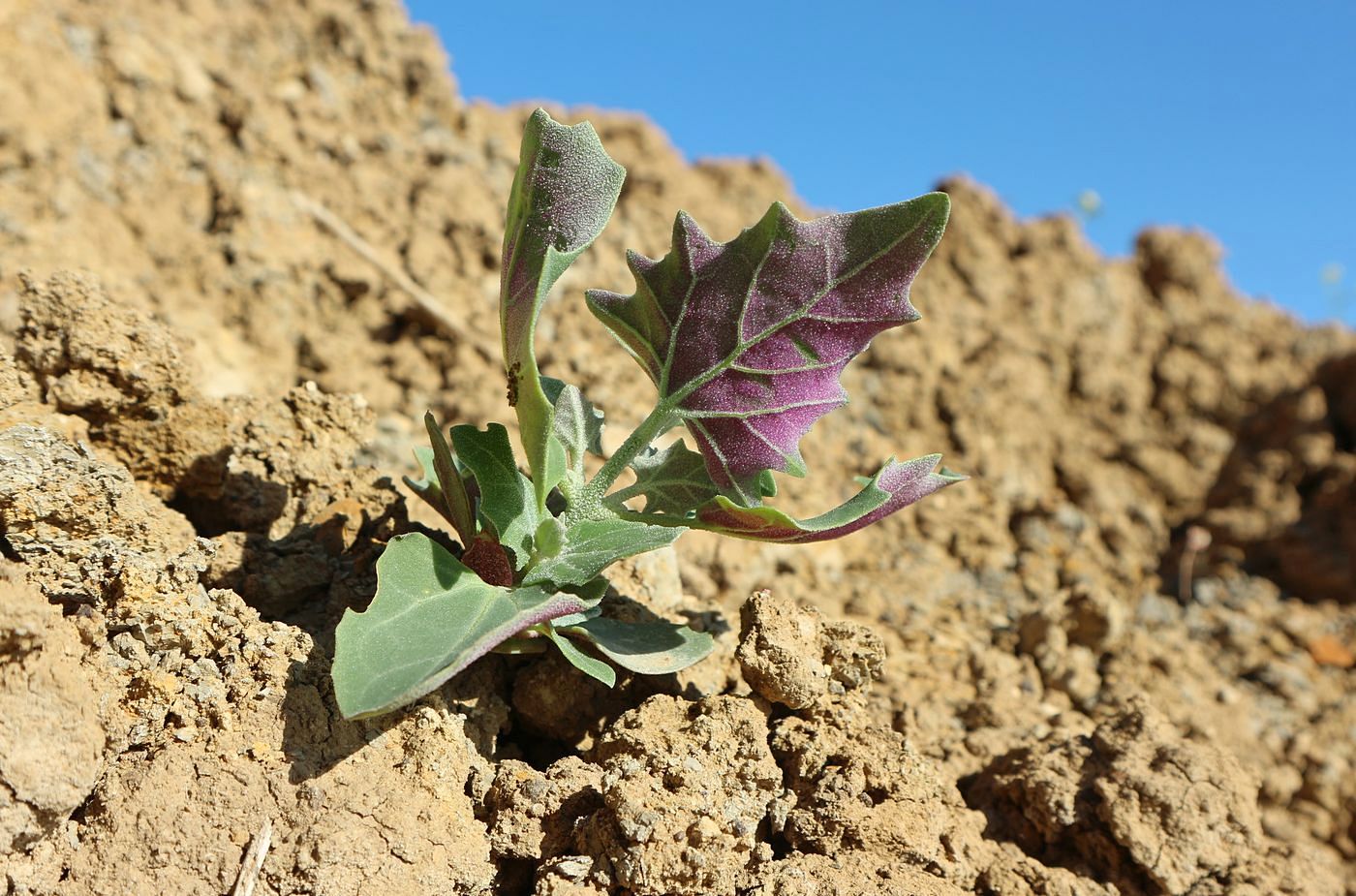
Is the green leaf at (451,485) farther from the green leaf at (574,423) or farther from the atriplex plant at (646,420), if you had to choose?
the green leaf at (574,423)

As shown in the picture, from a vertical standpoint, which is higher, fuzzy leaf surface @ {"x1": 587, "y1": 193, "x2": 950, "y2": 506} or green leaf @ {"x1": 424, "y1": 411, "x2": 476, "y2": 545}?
fuzzy leaf surface @ {"x1": 587, "y1": 193, "x2": 950, "y2": 506}

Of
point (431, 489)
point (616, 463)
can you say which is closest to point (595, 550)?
point (616, 463)

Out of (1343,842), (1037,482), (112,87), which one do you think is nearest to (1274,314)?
(1037,482)

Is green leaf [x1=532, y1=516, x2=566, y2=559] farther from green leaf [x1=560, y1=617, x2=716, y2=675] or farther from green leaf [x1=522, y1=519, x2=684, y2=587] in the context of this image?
green leaf [x1=560, y1=617, x2=716, y2=675]

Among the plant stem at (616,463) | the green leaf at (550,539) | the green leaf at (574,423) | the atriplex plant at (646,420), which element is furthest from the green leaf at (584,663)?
the green leaf at (574,423)

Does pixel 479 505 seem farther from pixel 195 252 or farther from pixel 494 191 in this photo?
pixel 494 191

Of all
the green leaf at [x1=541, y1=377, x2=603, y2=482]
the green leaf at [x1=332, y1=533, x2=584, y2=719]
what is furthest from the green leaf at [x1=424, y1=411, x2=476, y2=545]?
the green leaf at [x1=541, y1=377, x2=603, y2=482]

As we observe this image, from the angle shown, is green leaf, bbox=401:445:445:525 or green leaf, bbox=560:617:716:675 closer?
green leaf, bbox=560:617:716:675

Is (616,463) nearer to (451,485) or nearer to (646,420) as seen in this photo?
(646,420)
